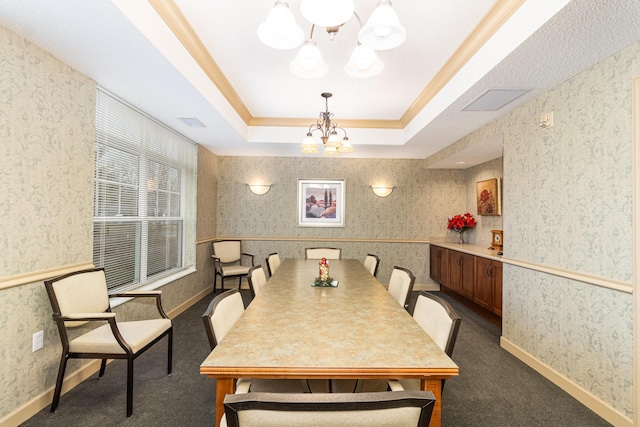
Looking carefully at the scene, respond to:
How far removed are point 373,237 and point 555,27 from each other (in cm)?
433

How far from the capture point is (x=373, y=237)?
19.4 feet

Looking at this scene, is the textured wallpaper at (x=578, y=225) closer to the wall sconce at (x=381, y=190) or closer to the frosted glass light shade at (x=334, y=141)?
the frosted glass light shade at (x=334, y=141)

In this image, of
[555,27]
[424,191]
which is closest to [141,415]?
[555,27]

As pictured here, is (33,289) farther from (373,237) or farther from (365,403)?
(373,237)

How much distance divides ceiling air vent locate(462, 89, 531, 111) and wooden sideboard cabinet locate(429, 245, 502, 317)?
1737 millimetres

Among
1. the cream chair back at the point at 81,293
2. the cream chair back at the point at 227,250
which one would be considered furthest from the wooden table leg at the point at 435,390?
the cream chair back at the point at 227,250

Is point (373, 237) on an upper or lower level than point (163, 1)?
lower

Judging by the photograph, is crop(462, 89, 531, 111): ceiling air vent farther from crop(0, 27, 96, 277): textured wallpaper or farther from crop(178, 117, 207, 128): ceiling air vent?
crop(0, 27, 96, 277): textured wallpaper

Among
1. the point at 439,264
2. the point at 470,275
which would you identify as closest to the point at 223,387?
the point at 470,275

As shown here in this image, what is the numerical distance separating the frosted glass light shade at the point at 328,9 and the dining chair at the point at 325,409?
52.3 inches

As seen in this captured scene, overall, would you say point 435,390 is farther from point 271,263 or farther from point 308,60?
point 271,263

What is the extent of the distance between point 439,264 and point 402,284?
10.6 feet

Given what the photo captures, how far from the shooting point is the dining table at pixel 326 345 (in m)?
1.24

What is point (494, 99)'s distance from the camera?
2934 mm
